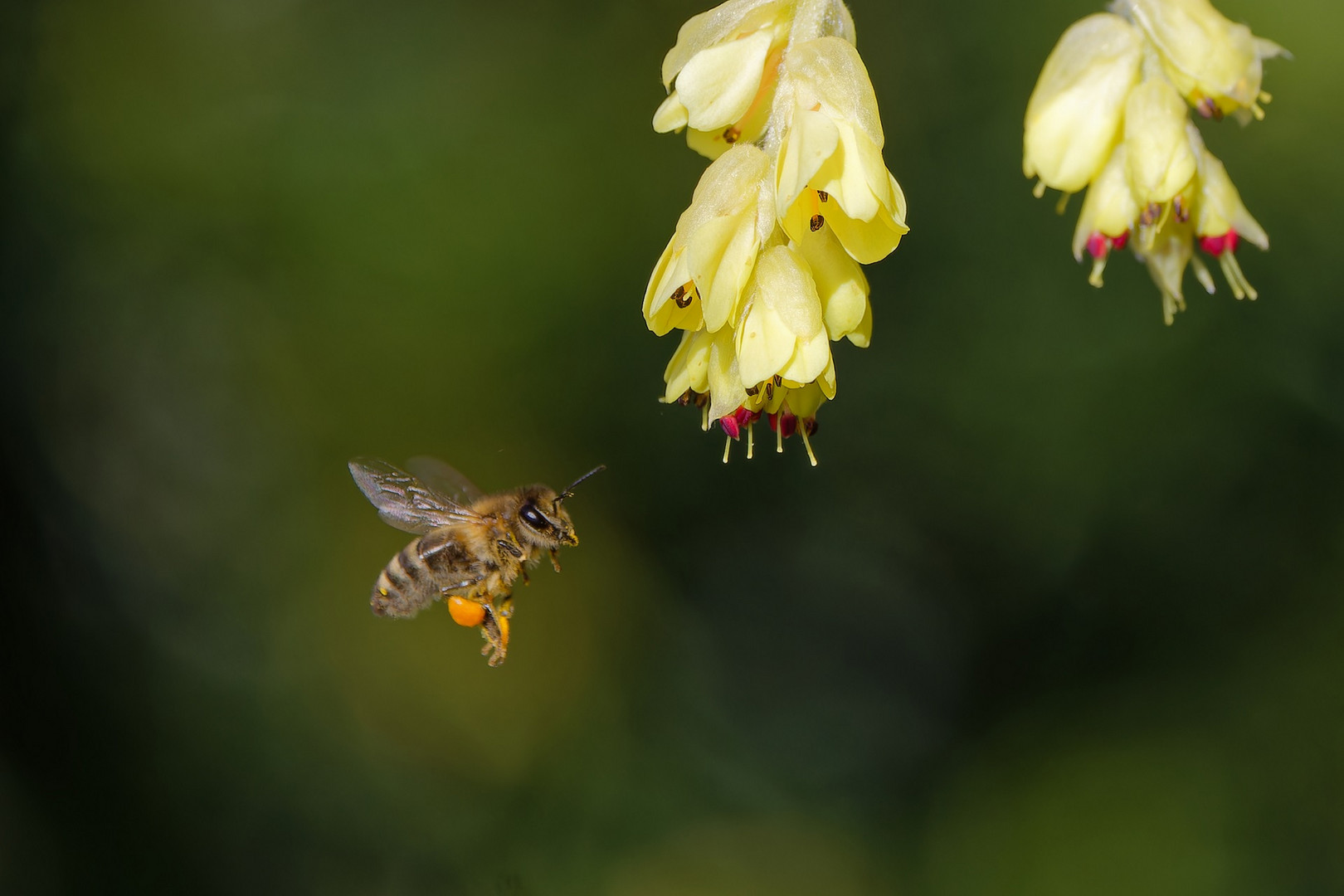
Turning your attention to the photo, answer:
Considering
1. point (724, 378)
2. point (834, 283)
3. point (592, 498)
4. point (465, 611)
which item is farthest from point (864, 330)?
point (592, 498)

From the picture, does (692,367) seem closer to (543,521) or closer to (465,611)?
(543,521)

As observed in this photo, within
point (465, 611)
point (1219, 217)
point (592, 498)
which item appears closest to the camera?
point (1219, 217)

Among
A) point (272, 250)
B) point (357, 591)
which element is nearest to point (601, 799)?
point (357, 591)

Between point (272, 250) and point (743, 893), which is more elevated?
point (272, 250)

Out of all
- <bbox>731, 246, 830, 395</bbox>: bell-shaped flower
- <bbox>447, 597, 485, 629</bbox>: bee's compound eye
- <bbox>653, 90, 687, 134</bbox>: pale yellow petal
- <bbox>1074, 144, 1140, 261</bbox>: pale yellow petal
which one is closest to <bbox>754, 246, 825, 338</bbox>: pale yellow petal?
<bbox>731, 246, 830, 395</bbox>: bell-shaped flower

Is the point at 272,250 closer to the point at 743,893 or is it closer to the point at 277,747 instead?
the point at 277,747

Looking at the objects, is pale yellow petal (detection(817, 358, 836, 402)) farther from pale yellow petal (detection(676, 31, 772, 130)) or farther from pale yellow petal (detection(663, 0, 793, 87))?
pale yellow petal (detection(663, 0, 793, 87))
